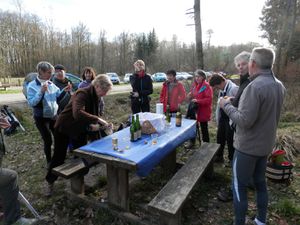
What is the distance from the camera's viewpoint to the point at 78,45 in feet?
107

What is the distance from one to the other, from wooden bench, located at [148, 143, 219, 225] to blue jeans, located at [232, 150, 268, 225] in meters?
0.50

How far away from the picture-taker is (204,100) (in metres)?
4.48

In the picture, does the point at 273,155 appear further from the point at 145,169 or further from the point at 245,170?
the point at 145,169

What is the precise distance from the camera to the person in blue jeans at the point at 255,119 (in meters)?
1.99

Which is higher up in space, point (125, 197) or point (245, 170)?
point (245, 170)

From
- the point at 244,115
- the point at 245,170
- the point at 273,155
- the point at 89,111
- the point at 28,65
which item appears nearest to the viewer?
the point at 244,115

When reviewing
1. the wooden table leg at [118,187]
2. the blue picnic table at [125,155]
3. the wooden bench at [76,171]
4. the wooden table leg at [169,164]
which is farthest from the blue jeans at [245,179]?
the wooden bench at [76,171]

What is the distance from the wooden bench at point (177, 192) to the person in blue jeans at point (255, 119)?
547 mm

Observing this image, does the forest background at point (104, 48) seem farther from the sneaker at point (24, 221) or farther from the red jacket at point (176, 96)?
the sneaker at point (24, 221)

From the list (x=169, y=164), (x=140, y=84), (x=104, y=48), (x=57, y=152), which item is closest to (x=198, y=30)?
(x=140, y=84)

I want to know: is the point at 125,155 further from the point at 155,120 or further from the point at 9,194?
the point at 9,194

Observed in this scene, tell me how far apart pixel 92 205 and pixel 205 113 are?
2.76 meters

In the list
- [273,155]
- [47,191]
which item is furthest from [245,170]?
[47,191]

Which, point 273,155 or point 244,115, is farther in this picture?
point 273,155
